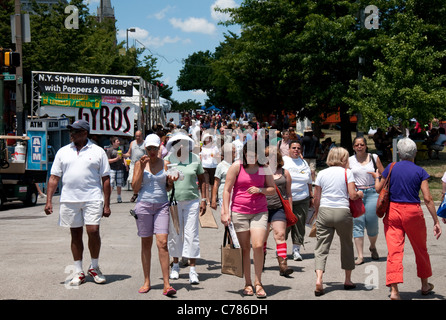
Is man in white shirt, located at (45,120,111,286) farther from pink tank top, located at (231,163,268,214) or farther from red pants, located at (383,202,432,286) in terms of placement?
red pants, located at (383,202,432,286)

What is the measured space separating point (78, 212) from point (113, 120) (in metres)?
14.1

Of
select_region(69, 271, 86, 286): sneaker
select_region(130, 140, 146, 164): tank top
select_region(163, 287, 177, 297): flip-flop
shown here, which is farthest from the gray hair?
select_region(130, 140, 146, 164): tank top

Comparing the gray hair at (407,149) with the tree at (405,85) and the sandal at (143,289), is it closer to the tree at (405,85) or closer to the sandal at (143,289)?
the sandal at (143,289)

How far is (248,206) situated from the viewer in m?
7.20

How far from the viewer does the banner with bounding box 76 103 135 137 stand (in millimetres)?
21406

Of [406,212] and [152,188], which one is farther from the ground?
[152,188]

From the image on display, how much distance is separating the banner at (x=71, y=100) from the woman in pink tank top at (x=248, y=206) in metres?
15.3

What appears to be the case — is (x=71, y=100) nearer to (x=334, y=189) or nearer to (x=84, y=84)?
(x=84, y=84)

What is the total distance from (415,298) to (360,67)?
56.3 feet

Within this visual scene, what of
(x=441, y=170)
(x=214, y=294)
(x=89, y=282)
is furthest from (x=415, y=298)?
(x=441, y=170)

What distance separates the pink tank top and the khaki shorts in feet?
0.15

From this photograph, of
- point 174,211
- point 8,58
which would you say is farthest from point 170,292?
point 8,58

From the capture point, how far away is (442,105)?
1945 centimetres

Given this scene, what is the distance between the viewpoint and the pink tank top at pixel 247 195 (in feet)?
23.6
